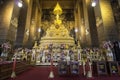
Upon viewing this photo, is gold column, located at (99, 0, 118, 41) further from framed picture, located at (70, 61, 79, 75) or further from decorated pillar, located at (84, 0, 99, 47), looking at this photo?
framed picture, located at (70, 61, 79, 75)

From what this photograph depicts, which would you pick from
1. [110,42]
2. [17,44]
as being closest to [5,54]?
[17,44]

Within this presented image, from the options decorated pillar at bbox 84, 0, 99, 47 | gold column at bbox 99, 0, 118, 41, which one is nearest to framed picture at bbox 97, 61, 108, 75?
gold column at bbox 99, 0, 118, 41

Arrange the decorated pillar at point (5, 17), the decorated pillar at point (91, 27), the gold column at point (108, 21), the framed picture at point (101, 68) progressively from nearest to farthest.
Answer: the framed picture at point (101, 68), the gold column at point (108, 21), the decorated pillar at point (5, 17), the decorated pillar at point (91, 27)

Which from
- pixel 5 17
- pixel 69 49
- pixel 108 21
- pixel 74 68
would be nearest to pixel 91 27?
pixel 108 21

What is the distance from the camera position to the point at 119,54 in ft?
25.8

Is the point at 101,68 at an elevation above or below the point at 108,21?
below

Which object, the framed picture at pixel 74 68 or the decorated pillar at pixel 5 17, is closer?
the framed picture at pixel 74 68

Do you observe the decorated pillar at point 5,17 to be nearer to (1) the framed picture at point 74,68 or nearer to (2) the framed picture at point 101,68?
(1) the framed picture at point 74,68

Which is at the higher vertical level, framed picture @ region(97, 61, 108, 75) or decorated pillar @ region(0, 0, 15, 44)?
decorated pillar @ region(0, 0, 15, 44)

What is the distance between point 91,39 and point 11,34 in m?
8.34

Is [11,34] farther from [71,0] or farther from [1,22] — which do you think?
[71,0]

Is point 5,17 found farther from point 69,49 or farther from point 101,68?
point 101,68

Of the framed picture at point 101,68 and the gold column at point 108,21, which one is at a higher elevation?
the gold column at point 108,21

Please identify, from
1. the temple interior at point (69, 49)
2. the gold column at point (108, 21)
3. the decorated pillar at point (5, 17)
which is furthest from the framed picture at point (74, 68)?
the decorated pillar at point (5, 17)
